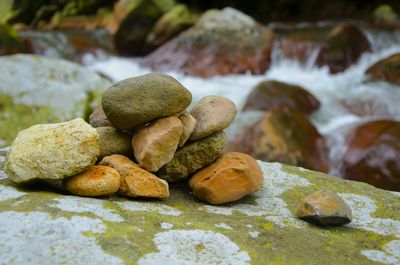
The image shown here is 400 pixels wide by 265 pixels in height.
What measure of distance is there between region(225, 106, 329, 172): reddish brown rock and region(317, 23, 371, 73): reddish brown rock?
7095 mm

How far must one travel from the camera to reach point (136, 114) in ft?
9.52

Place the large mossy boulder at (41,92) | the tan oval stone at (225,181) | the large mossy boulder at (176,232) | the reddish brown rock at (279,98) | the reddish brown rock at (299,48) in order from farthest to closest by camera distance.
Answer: the reddish brown rock at (299,48)
the reddish brown rock at (279,98)
the large mossy boulder at (41,92)
the tan oval stone at (225,181)
the large mossy boulder at (176,232)

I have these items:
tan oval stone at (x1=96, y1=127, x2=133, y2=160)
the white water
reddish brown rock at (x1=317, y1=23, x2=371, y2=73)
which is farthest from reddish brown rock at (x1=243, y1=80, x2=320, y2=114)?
tan oval stone at (x1=96, y1=127, x2=133, y2=160)

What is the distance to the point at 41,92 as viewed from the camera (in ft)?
20.1

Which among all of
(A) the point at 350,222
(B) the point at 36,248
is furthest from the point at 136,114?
(A) the point at 350,222

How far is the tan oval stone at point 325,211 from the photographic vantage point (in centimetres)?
272

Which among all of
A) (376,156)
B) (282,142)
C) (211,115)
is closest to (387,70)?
(376,156)

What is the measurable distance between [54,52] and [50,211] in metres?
14.7

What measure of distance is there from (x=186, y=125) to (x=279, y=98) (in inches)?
290

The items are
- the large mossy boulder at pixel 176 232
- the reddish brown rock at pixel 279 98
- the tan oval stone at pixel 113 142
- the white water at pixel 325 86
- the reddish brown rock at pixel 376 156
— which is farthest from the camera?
the reddish brown rock at pixel 279 98

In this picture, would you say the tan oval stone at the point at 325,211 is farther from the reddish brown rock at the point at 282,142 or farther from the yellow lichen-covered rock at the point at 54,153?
the reddish brown rock at the point at 282,142

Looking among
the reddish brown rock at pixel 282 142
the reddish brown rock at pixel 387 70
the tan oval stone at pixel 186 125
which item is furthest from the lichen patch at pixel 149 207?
the reddish brown rock at pixel 387 70

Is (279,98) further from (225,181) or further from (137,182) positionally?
(137,182)

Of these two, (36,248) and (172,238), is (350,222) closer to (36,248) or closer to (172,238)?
(172,238)
